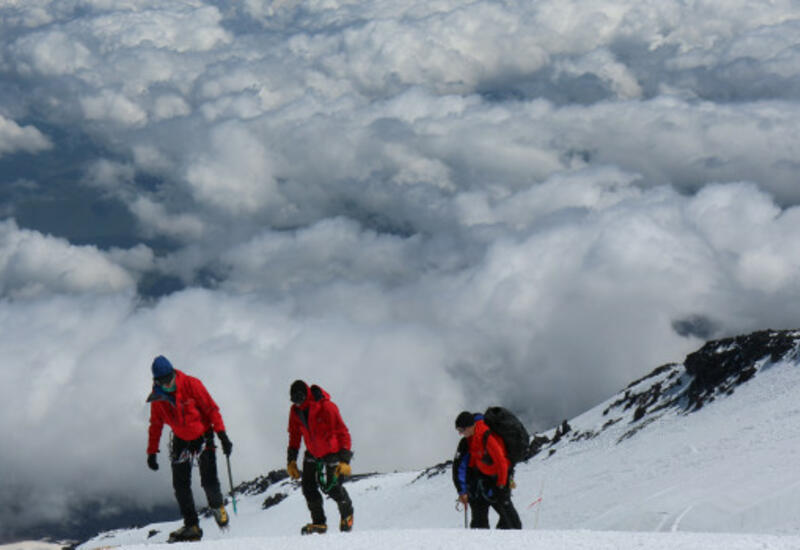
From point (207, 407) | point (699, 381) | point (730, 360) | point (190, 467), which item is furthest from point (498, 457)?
point (730, 360)

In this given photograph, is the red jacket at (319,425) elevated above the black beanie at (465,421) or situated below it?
above

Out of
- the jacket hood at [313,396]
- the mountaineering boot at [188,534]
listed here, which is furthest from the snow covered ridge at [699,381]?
the mountaineering boot at [188,534]

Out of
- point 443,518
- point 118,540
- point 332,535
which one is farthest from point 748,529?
point 118,540

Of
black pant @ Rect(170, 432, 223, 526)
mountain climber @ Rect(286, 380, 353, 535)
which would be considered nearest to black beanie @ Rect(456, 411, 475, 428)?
mountain climber @ Rect(286, 380, 353, 535)

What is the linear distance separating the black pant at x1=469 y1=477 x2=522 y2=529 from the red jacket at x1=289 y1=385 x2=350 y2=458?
1694 mm

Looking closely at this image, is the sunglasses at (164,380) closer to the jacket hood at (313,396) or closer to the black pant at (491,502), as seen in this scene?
the jacket hood at (313,396)

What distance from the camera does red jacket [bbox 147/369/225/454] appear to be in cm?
813

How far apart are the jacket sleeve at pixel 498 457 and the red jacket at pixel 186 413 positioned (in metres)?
3.05

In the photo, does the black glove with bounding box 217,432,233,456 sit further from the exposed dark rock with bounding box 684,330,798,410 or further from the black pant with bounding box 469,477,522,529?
the exposed dark rock with bounding box 684,330,798,410

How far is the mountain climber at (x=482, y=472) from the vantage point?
7.98m

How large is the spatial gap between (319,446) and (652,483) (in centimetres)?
1116

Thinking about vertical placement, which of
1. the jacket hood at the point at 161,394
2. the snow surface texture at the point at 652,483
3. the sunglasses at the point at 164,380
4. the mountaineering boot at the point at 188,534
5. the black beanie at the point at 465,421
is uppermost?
the sunglasses at the point at 164,380

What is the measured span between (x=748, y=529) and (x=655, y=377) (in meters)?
35.4

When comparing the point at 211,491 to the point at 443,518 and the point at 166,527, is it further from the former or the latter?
the point at 166,527
